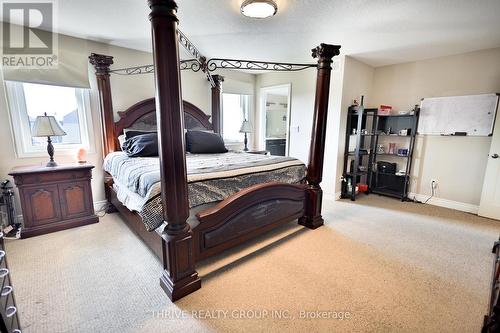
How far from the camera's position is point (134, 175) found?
213 centimetres

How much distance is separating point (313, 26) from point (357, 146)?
2077mm

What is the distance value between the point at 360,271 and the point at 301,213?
94 centimetres

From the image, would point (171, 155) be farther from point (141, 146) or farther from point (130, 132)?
point (130, 132)

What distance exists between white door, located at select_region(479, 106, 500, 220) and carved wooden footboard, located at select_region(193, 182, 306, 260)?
271cm

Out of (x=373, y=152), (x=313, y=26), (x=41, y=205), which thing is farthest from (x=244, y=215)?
(x=373, y=152)

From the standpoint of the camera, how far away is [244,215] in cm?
216

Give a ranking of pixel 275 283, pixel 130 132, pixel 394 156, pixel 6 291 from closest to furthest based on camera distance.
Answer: pixel 6 291 < pixel 275 283 < pixel 130 132 < pixel 394 156

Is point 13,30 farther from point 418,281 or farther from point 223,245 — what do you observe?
point 418,281

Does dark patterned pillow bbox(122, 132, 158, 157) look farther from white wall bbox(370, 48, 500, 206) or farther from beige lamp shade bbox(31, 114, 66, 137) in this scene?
white wall bbox(370, 48, 500, 206)

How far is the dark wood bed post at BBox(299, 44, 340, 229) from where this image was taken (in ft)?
8.20

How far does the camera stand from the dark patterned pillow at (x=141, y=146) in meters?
2.85

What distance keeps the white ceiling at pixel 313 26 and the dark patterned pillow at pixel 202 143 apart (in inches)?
50.0

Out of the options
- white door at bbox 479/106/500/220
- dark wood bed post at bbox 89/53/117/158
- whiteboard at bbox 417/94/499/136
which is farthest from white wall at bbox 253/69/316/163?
dark wood bed post at bbox 89/53/117/158

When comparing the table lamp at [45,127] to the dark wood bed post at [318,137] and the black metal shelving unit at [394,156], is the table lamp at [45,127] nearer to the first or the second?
the dark wood bed post at [318,137]
